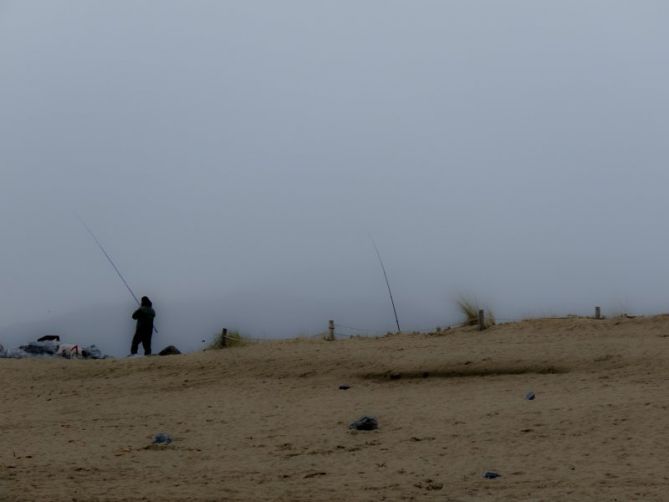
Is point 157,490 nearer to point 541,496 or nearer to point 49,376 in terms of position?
point 541,496

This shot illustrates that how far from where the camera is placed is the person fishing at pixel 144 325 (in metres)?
22.1

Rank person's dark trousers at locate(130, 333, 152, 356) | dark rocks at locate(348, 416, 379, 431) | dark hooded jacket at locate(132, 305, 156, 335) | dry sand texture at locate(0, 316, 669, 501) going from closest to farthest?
dry sand texture at locate(0, 316, 669, 501) < dark rocks at locate(348, 416, 379, 431) < dark hooded jacket at locate(132, 305, 156, 335) < person's dark trousers at locate(130, 333, 152, 356)

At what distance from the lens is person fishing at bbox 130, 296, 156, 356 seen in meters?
22.1

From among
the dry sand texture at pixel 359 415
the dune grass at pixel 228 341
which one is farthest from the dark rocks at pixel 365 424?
the dune grass at pixel 228 341

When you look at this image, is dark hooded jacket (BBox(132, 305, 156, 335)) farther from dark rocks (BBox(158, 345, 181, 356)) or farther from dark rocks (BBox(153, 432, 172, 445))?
dark rocks (BBox(153, 432, 172, 445))

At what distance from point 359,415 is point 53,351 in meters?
11.3

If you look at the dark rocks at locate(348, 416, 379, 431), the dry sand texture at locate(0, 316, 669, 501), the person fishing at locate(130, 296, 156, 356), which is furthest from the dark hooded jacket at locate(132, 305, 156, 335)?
the dark rocks at locate(348, 416, 379, 431)

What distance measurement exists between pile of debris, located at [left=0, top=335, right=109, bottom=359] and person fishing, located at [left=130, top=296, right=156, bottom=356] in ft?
3.71

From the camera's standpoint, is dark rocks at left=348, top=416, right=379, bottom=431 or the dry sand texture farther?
dark rocks at left=348, top=416, right=379, bottom=431

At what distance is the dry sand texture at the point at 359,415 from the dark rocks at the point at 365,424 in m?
0.15

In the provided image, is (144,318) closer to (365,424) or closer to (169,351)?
(169,351)

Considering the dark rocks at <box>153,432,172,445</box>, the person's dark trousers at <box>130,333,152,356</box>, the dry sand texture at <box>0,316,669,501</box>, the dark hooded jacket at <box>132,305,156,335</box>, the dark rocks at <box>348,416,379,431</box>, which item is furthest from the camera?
the person's dark trousers at <box>130,333,152,356</box>

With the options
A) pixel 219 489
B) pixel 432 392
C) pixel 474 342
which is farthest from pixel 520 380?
pixel 219 489

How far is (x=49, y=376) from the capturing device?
66.3 feet
